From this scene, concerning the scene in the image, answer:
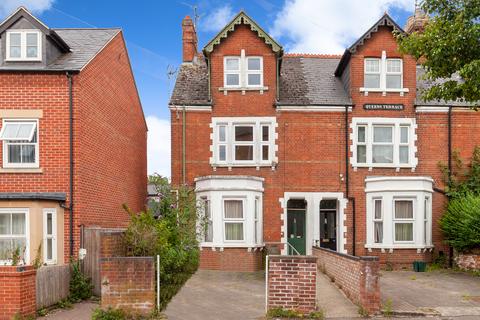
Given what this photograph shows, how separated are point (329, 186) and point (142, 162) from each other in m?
10.4

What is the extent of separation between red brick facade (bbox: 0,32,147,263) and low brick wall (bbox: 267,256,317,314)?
7415 millimetres

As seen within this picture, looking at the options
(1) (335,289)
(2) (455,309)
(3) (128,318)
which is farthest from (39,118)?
(2) (455,309)

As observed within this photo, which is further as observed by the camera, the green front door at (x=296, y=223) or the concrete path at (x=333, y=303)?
the green front door at (x=296, y=223)

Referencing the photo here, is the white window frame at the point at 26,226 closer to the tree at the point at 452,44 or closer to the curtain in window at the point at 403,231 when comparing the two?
the tree at the point at 452,44

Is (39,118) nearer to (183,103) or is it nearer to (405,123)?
(183,103)

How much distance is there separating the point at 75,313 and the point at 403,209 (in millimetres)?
14028

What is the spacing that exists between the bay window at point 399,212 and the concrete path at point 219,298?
19.0 ft

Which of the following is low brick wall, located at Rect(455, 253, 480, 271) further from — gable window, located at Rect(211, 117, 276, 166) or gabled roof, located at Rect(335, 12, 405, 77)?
gabled roof, located at Rect(335, 12, 405, 77)

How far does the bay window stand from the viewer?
69.3ft

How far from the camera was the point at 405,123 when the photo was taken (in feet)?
72.4

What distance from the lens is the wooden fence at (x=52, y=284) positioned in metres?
13.5

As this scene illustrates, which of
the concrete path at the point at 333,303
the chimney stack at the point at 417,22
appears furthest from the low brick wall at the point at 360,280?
the chimney stack at the point at 417,22

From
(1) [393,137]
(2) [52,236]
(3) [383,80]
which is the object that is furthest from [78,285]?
(3) [383,80]

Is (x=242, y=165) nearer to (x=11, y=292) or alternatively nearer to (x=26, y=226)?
(x=26, y=226)
